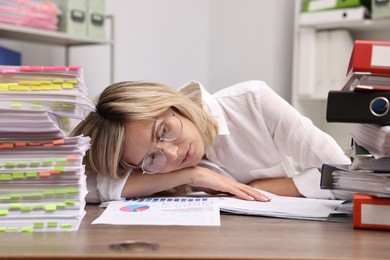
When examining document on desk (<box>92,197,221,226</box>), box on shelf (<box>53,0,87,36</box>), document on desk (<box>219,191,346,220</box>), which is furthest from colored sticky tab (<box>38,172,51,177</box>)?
box on shelf (<box>53,0,87,36</box>)

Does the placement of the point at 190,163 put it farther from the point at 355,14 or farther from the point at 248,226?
the point at 355,14

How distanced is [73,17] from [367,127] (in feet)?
6.33

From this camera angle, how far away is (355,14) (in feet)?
9.13

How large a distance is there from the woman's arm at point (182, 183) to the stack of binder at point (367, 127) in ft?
0.95

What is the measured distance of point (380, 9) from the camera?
2.71 m

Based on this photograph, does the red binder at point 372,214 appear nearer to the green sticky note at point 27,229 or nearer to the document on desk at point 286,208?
the document on desk at point 286,208

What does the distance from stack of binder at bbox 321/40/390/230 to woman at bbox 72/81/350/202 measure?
0.27 m

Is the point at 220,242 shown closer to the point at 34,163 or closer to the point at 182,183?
the point at 34,163

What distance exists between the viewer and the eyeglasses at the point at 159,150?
1193mm

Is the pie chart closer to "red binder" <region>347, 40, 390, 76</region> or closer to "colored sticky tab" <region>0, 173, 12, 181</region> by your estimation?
"colored sticky tab" <region>0, 173, 12, 181</region>

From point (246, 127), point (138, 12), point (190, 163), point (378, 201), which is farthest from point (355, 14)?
point (378, 201)

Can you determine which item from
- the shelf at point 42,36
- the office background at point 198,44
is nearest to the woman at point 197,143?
the shelf at point 42,36

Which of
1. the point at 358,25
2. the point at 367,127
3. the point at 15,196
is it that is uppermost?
the point at 358,25

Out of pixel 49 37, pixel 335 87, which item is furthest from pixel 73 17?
pixel 335 87
